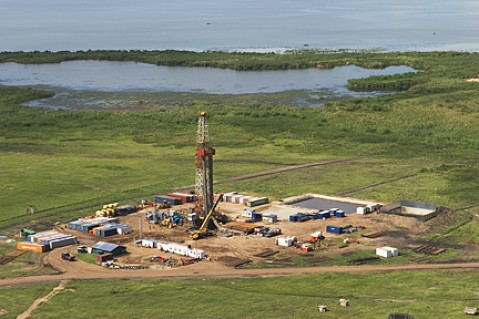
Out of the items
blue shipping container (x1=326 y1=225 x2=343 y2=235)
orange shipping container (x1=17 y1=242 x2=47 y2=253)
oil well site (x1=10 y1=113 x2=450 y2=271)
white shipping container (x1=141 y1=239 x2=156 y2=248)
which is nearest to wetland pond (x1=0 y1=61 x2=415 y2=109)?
oil well site (x1=10 y1=113 x2=450 y2=271)

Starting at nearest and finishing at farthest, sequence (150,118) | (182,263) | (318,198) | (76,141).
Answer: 1. (182,263)
2. (318,198)
3. (76,141)
4. (150,118)

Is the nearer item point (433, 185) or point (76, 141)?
point (433, 185)

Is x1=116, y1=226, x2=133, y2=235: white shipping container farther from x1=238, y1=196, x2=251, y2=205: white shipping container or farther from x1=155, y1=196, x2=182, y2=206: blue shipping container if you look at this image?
x1=238, y1=196, x2=251, y2=205: white shipping container

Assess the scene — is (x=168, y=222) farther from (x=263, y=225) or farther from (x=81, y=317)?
(x=81, y=317)

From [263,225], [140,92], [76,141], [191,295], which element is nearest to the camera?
[191,295]

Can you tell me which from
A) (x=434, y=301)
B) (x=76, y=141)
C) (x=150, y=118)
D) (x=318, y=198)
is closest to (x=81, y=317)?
(x=434, y=301)

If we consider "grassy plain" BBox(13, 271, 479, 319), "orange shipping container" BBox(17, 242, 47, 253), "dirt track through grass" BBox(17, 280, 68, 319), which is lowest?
"dirt track through grass" BBox(17, 280, 68, 319)
